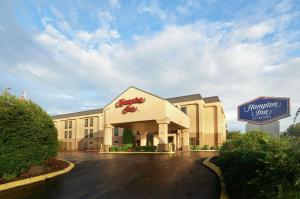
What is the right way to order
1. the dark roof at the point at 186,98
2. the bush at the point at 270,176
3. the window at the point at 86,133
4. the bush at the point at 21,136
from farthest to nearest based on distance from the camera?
the window at the point at 86,133
the dark roof at the point at 186,98
the bush at the point at 21,136
the bush at the point at 270,176

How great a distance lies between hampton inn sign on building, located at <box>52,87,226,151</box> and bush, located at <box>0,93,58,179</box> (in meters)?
24.6

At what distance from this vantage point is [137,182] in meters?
12.4

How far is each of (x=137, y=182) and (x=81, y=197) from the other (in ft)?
10.7

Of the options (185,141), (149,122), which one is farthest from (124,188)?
(185,141)

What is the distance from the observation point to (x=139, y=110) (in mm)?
40812

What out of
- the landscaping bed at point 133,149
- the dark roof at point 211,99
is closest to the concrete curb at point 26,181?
the landscaping bed at point 133,149

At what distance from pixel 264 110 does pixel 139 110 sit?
24.2 meters

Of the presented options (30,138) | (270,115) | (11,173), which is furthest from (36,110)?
(270,115)

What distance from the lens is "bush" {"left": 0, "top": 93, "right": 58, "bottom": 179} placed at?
13055mm

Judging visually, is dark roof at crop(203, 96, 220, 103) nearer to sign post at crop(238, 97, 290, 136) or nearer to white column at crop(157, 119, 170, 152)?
white column at crop(157, 119, 170, 152)

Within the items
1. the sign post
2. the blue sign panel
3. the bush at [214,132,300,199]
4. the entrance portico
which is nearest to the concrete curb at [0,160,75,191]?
the bush at [214,132,300,199]

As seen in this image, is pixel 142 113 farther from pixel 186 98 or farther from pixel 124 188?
pixel 124 188

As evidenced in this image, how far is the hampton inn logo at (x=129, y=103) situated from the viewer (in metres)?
40.9

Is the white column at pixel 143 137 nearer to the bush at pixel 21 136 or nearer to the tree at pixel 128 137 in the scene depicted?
the tree at pixel 128 137
